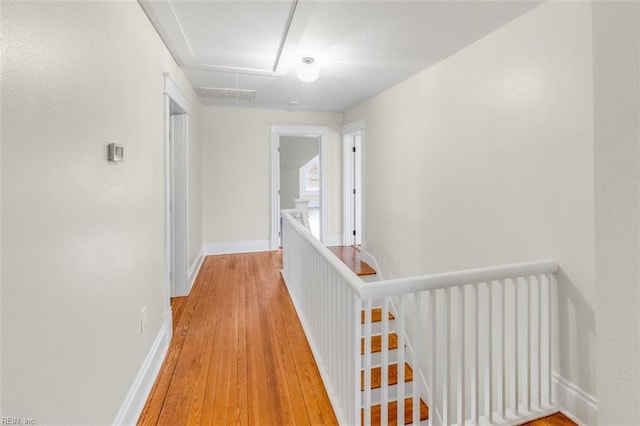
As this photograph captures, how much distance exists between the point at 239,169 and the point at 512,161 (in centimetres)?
409

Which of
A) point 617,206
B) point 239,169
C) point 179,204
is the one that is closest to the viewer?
point 617,206

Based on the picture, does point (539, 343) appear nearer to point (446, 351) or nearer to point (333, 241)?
point (446, 351)

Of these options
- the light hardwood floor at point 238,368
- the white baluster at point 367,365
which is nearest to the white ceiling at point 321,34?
the white baluster at point 367,365

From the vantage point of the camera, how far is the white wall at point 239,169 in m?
5.08

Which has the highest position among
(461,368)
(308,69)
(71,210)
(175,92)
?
(308,69)

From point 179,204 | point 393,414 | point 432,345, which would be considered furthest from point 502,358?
point 179,204

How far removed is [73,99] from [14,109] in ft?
1.14

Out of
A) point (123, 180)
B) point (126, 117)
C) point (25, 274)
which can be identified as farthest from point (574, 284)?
point (126, 117)

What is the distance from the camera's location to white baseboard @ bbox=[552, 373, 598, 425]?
5.41 ft

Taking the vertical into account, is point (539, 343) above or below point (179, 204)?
below

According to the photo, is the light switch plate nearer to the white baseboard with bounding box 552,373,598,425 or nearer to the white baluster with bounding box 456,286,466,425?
Answer: the white baluster with bounding box 456,286,466,425

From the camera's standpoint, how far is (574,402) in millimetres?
1737

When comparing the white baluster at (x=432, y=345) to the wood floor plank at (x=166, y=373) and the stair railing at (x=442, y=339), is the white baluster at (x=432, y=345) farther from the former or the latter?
the wood floor plank at (x=166, y=373)

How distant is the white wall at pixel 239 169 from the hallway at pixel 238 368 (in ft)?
6.03
